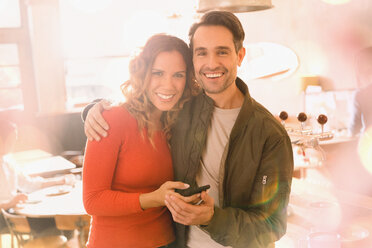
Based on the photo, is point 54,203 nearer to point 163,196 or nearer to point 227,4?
point 163,196

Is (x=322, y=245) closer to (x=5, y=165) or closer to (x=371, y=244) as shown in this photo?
(x=371, y=244)

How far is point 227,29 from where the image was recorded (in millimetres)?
1669

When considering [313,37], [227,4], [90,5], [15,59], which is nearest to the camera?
[227,4]

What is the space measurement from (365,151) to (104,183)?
3.54 metres

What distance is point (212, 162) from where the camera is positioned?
163 cm

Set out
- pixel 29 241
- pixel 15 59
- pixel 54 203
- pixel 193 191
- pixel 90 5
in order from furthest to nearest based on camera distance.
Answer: pixel 90 5 → pixel 15 59 → pixel 54 203 → pixel 29 241 → pixel 193 191

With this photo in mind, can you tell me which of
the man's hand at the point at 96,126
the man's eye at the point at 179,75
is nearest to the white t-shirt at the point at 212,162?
the man's eye at the point at 179,75

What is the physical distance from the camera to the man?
4.87ft

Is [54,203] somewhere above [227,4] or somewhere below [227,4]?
below

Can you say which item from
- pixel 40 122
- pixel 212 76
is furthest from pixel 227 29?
pixel 40 122

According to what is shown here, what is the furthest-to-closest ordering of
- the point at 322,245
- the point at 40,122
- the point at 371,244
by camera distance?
the point at 40,122
the point at 371,244
the point at 322,245

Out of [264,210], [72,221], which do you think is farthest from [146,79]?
[72,221]

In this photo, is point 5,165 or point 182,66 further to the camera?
point 5,165

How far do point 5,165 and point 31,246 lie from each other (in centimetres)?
67
